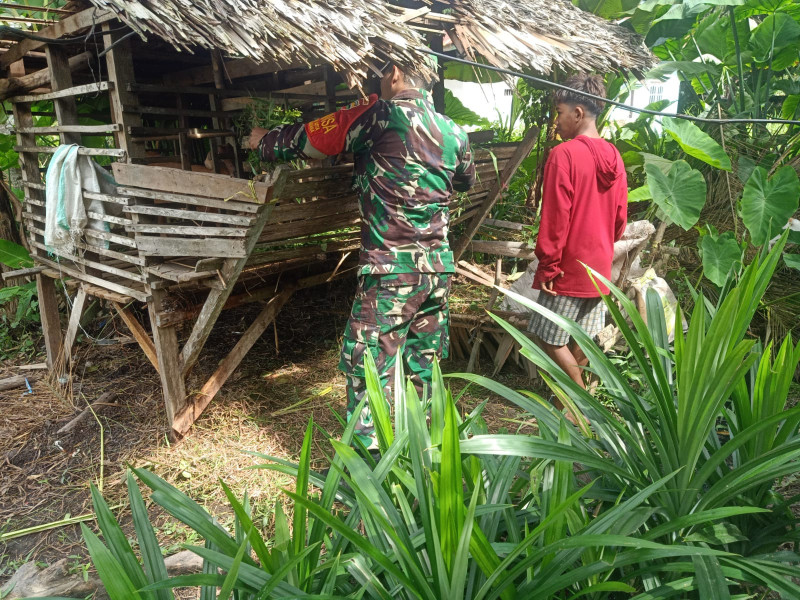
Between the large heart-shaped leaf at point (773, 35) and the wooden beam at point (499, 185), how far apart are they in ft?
6.62

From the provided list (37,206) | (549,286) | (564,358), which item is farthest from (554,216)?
(37,206)

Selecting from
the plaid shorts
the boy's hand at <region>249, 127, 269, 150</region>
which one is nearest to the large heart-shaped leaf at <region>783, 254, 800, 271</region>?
the plaid shorts

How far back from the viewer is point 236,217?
116 inches

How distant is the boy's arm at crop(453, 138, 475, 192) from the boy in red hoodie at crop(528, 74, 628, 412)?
16.8 inches

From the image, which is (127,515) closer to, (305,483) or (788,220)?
(305,483)

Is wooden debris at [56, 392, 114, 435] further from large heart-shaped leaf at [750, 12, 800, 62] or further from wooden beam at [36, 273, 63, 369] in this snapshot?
large heart-shaped leaf at [750, 12, 800, 62]

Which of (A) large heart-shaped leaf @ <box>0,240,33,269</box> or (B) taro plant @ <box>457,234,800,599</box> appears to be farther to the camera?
(A) large heart-shaped leaf @ <box>0,240,33,269</box>

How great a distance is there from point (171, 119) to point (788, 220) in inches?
185

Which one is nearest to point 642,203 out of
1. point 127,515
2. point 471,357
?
point 471,357

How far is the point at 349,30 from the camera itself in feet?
9.35

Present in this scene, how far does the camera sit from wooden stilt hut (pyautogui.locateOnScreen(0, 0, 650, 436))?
9.11 ft

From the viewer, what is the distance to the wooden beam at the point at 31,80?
3605 millimetres

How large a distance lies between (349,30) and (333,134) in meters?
0.48

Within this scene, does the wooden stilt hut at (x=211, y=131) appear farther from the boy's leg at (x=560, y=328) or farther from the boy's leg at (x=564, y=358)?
the boy's leg at (x=564, y=358)
